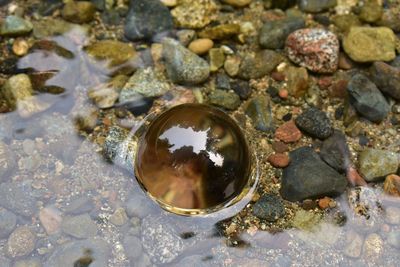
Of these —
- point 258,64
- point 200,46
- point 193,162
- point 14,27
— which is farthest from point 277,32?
point 14,27

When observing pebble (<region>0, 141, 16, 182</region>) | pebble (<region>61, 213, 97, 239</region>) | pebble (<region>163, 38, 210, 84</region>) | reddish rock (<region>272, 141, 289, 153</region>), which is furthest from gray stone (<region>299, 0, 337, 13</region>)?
pebble (<region>0, 141, 16, 182</region>)

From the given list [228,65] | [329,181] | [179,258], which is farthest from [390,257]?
[228,65]

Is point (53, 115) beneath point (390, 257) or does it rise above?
above

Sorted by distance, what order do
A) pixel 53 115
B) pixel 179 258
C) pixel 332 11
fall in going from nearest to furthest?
pixel 179 258 < pixel 53 115 < pixel 332 11

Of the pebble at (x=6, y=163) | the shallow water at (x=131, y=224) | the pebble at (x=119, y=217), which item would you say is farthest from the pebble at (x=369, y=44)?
the pebble at (x=6, y=163)

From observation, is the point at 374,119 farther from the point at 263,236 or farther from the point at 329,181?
the point at 263,236

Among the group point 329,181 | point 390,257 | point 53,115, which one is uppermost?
point 53,115

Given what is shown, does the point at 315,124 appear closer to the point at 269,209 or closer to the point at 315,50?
the point at 315,50
